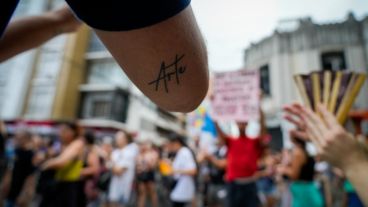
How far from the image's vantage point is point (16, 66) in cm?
2270

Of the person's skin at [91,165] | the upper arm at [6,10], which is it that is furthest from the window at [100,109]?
the upper arm at [6,10]

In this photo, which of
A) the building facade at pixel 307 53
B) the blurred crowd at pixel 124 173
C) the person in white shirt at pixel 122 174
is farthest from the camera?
the building facade at pixel 307 53

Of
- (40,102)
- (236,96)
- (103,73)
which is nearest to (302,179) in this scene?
(236,96)

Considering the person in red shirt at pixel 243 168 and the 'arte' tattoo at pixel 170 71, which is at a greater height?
the 'arte' tattoo at pixel 170 71

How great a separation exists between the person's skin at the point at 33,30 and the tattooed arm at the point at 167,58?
0.56 metres

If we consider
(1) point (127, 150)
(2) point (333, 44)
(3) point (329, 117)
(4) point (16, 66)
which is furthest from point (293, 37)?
(4) point (16, 66)

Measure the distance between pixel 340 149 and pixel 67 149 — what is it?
3268 millimetres

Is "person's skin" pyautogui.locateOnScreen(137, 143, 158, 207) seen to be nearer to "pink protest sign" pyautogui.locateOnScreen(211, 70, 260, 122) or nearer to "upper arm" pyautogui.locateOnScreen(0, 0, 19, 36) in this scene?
"pink protest sign" pyautogui.locateOnScreen(211, 70, 260, 122)

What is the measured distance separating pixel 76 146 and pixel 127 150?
9.91 feet

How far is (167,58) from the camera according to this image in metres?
0.58

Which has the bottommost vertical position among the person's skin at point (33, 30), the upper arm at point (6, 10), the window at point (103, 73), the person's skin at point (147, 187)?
the person's skin at point (147, 187)

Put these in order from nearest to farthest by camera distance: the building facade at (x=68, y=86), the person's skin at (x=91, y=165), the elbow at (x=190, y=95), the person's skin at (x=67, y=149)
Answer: the elbow at (x=190, y=95)
the person's skin at (x=67, y=149)
the person's skin at (x=91, y=165)
the building facade at (x=68, y=86)

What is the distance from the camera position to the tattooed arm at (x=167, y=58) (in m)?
0.54

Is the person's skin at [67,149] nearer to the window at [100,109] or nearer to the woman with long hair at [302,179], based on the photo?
the woman with long hair at [302,179]
